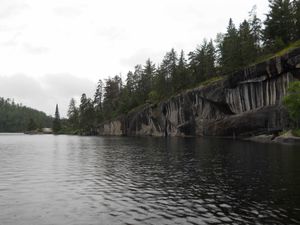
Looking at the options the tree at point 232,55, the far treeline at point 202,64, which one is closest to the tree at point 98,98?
the far treeline at point 202,64

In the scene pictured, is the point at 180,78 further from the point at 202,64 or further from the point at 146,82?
the point at 146,82

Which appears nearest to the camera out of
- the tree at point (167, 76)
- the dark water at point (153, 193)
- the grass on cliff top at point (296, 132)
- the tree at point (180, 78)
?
the dark water at point (153, 193)

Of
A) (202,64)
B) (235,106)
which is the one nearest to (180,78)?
(202,64)

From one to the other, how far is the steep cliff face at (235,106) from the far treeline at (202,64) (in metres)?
6.69

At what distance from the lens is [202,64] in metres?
121

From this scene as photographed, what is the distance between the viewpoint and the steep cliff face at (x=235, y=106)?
8044 centimetres

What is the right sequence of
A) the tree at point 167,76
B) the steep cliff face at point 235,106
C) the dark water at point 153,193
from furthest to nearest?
the tree at point 167,76
the steep cliff face at point 235,106
the dark water at point 153,193

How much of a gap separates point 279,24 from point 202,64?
33.5m

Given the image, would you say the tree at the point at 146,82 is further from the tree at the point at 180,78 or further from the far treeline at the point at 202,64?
the tree at the point at 180,78

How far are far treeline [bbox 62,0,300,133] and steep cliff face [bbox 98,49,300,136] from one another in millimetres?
6686

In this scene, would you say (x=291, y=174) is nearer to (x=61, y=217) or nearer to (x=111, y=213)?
(x=111, y=213)

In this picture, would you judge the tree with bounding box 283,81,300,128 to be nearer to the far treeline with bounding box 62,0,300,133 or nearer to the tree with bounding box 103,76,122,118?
the far treeline with bounding box 62,0,300,133

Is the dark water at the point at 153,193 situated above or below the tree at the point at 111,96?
below

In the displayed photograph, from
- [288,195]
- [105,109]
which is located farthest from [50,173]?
[105,109]
